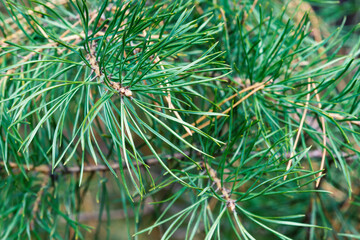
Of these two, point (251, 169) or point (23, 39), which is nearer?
point (251, 169)

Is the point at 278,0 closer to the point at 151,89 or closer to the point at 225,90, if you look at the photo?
the point at 225,90

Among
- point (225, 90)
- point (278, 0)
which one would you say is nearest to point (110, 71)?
point (225, 90)

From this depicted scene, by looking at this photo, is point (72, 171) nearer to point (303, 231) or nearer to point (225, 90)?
point (225, 90)

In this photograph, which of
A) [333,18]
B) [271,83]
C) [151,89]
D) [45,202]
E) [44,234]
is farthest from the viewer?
[333,18]

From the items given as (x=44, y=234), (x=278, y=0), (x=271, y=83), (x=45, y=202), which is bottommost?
(x=44, y=234)

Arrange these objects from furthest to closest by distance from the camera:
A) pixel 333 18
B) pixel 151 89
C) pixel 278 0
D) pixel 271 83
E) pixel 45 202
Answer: pixel 333 18 < pixel 278 0 < pixel 45 202 < pixel 271 83 < pixel 151 89

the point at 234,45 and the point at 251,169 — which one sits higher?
the point at 234,45

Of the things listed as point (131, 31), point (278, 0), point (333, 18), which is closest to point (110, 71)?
point (131, 31)
